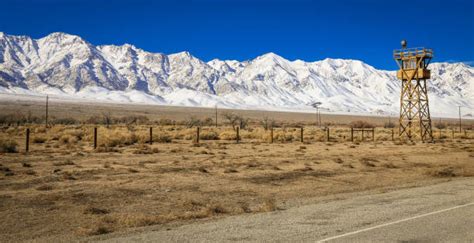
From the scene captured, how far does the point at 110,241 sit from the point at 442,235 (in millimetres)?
5686

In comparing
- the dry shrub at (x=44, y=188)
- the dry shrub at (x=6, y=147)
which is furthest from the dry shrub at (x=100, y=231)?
the dry shrub at (x=6, y=147)

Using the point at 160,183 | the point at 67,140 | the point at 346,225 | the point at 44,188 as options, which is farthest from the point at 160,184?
the point at 67,140

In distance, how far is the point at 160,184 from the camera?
15.1 m

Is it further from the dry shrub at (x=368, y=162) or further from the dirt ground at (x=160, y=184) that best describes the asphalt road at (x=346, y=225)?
the dry shrub at (x=368, y=162)

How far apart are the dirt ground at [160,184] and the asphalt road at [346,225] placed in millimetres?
1033

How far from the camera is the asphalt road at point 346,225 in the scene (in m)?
7.93

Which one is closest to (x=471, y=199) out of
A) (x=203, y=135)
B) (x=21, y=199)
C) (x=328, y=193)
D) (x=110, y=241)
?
(x=328, y=193)

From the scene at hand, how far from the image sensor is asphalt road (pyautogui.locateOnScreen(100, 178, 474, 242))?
26.0 ft

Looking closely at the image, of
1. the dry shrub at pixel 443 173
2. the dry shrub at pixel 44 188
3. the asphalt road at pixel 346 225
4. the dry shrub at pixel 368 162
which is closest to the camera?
the asphalt road at pixel 346 225

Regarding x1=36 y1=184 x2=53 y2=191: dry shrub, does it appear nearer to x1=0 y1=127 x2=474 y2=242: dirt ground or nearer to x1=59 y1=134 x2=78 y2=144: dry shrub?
x1=0 y1=127 x2=474 y2=242: dirt ground

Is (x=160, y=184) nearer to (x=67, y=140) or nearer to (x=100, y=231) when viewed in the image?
(x=100, y=231)

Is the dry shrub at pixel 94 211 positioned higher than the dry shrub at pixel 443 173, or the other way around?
the dry shrub at pixel 443 173

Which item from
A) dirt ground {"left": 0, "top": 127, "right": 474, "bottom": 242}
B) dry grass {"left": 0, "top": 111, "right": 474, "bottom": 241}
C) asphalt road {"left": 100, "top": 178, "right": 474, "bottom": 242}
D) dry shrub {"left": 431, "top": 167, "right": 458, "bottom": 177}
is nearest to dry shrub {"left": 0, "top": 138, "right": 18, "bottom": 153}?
dry grass {"left": 0, "top": 111, "right": 474, "bottom": 241}

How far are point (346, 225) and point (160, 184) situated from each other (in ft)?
25.4
